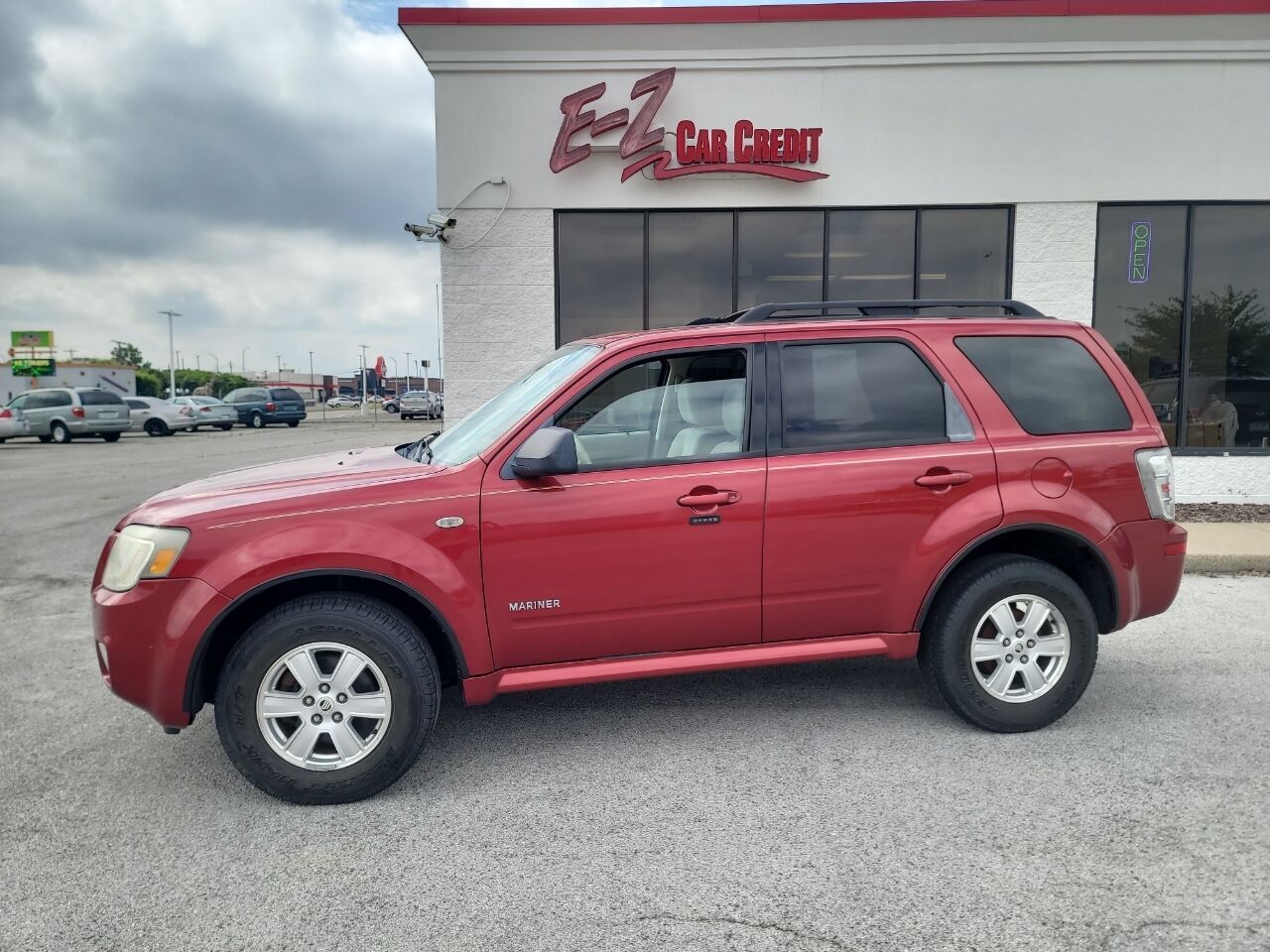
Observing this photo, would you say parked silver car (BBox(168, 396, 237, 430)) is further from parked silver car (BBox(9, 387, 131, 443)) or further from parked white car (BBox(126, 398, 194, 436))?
parked silver car (BBox(9, 387, 131, 443))

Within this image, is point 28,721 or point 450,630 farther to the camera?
point 28,721

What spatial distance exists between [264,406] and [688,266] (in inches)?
1161

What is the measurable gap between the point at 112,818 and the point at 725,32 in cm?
947

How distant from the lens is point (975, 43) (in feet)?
32.1

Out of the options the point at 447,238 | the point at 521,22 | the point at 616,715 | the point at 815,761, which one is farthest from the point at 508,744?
the point at 521,22

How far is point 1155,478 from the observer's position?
398cm

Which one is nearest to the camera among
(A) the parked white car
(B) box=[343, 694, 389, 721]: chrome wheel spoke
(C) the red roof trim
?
(B) box=[343, 694, 389, 721]: chrome wheel spoke

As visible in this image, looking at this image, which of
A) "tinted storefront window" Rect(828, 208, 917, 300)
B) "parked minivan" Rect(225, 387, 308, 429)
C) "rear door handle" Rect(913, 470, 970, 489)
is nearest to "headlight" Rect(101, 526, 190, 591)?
"rear door handle" Rect(913, 470, 970, 489)

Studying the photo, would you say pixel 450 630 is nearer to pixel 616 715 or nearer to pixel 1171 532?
pixel 616 715

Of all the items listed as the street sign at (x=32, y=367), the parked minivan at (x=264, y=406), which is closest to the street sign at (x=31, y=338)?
the street sign at (x=32, y=367)

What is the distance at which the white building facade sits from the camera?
970 cm

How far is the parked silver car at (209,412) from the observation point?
31562 millimetres

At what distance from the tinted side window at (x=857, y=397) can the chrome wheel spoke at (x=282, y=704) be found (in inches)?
88.0

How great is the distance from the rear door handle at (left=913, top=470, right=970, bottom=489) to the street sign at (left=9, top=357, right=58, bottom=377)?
6742 centimetres
